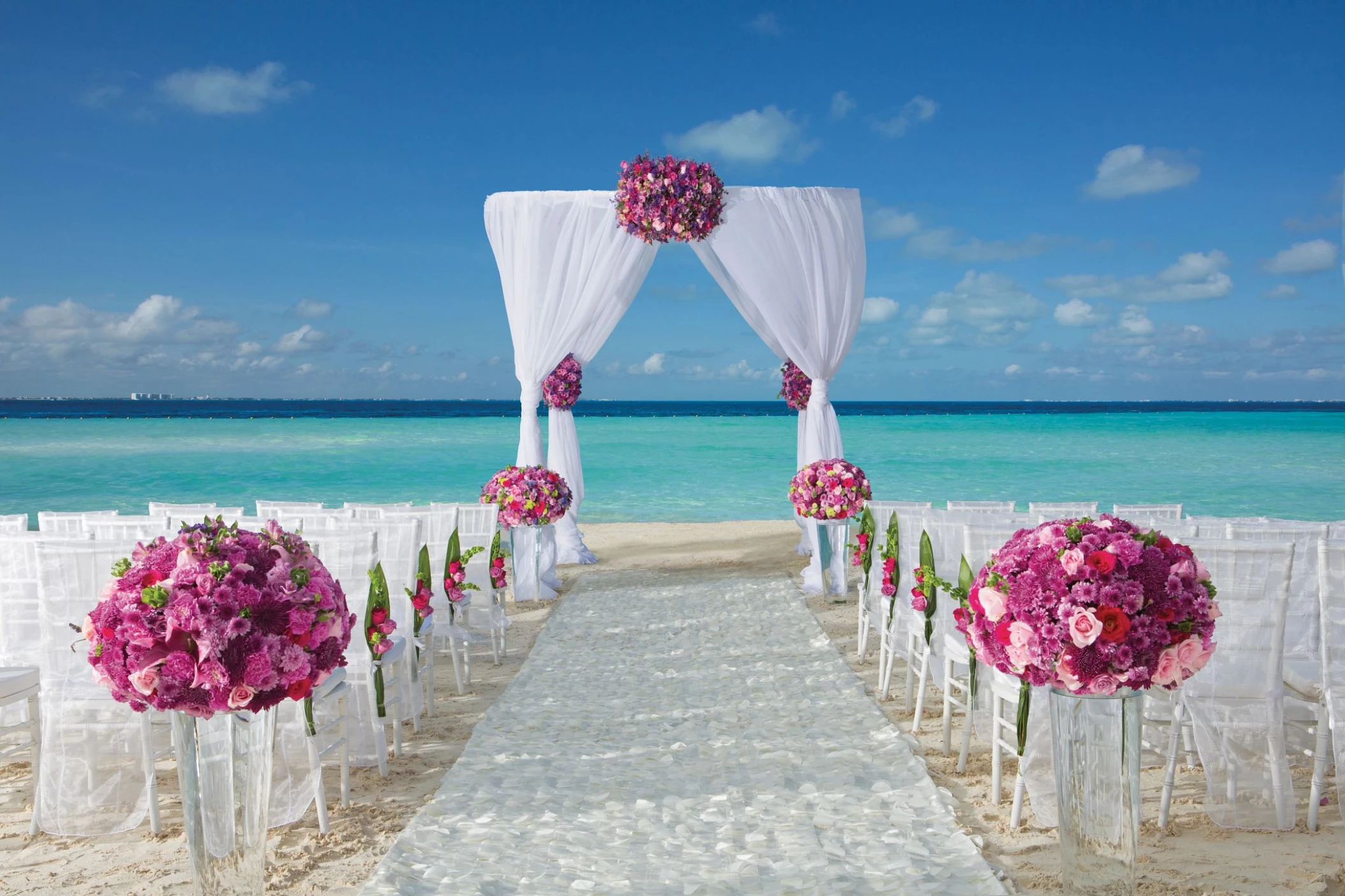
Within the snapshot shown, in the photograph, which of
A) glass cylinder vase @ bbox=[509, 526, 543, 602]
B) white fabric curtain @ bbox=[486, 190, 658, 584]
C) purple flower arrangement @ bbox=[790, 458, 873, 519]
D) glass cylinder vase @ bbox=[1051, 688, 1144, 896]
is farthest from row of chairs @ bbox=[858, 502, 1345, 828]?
white fabric curtain @ bbox=[486, 190, 658, 584]

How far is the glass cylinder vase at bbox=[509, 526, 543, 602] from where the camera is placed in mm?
6527

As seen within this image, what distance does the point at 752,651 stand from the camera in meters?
4.98

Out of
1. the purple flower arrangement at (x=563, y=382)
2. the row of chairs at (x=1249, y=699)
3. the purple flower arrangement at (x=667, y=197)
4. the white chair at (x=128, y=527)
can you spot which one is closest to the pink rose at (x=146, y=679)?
the row of chairs at (x=1249, y=699)

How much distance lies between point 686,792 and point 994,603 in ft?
4.94

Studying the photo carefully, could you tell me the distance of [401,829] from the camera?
9.09 feet

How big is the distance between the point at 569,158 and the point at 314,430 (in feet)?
56.7

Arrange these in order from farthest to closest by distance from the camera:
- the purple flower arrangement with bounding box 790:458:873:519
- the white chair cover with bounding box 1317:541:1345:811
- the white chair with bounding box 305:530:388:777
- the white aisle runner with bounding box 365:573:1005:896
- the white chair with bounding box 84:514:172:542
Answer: the purple flower arrangement with bounding box 790:458:873:519, the white chair with bounding box 84:514:172:542, the white chair with bounding box 305:530:388:777, the white chair cover with bounding box 1317:541:1345:811, the white aisle runner with bounding box 365:573:1005:896

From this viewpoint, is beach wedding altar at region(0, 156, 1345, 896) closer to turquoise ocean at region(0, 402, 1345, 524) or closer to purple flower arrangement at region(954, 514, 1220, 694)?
purple flower arrangement at region(954, 514, 1220, 694)

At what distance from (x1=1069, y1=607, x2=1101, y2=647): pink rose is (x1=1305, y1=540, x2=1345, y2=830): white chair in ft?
4.25

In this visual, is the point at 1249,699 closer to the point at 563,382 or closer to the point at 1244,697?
the point at 1244,697

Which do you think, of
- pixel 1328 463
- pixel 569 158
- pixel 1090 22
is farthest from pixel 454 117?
pixel 1328 463

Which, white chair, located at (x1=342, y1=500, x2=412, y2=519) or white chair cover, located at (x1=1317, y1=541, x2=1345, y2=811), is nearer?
white chair cover, located at (x1=1317, y1=541, x2=1345, y2=811)

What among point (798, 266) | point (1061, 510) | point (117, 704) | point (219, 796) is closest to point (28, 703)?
point (117, 704)

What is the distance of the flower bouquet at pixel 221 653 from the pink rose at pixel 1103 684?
1579mm
